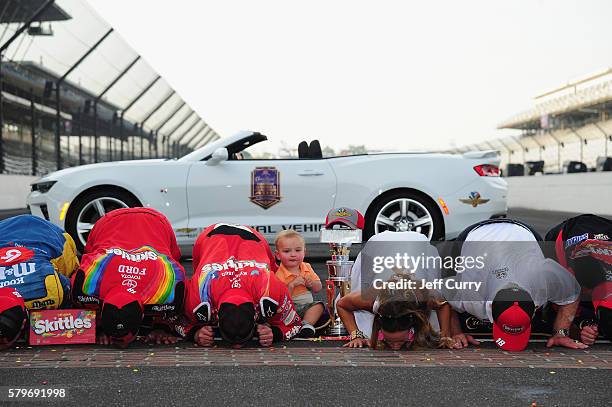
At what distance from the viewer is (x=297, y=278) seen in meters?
5.19

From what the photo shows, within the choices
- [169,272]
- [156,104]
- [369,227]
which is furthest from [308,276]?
[156,104]

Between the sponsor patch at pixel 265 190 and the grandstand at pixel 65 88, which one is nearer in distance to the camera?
the sponsor patch at pixel 265 190

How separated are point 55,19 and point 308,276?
12688 mm

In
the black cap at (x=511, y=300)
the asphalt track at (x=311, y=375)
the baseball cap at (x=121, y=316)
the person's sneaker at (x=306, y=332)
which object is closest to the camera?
the asphalt track at (x=311, y=375)

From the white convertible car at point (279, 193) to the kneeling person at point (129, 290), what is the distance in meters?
3.24

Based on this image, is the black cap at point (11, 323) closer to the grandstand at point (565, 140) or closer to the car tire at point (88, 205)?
the car tire at point (88, 205)

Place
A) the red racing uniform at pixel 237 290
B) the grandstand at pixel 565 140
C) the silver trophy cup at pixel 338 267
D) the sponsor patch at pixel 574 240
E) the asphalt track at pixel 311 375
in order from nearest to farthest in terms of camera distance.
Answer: the asphalt track at pixel 311 375 → the red racing uniform at pixel 237 290 → the sponsor patch at pixel 574 240 → the silver trophy cup at pixel 338 267 → the grandstand at pixel 565 140

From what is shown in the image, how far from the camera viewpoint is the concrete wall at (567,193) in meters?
19.7

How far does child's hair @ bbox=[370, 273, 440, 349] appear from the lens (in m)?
4.41

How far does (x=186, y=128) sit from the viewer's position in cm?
3259

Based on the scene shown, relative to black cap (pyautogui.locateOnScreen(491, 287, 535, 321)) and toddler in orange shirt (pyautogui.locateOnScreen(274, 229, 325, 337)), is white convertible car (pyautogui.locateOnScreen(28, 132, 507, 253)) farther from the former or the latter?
black cap (pyautogui.locateOnScreen(491, 287, 535, 321))

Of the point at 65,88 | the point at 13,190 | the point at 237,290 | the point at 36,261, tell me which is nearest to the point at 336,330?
the point at 237,290

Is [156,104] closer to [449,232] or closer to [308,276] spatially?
[449,232]

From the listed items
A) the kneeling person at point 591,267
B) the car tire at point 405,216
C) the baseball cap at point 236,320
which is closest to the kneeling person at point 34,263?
the baseball cap at point 236,320
